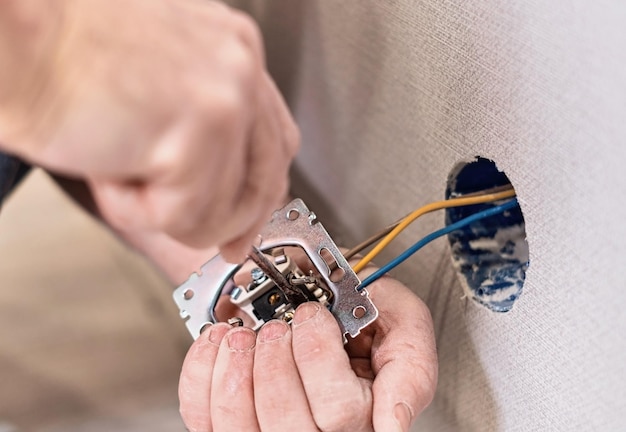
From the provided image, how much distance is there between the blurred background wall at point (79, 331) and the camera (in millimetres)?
790

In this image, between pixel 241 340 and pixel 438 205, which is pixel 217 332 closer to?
pixel 241 340

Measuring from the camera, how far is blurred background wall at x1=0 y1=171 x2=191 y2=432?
0.79 meters

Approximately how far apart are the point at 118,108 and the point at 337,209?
0.44m

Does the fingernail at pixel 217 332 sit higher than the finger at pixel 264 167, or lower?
lower

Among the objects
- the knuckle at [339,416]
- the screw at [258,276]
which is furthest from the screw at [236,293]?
the knuckle at [339,416]

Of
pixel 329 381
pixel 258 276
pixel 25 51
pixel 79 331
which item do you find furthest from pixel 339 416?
pixel 79 331

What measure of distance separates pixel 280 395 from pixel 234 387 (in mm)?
31

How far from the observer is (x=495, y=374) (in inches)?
16.6

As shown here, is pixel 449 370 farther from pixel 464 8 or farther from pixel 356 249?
pixel 464 8

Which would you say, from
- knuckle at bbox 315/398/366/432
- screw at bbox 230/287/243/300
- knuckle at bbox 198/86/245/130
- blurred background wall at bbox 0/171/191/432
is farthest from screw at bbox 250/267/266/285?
blurred background wall at bbox 0/171/191/432

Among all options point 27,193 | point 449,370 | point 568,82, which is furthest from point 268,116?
point 27,193

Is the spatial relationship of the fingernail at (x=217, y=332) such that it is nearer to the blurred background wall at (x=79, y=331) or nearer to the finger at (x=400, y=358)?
the finger at (x=400, y=358)

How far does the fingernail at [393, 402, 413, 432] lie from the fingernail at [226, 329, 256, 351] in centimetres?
10

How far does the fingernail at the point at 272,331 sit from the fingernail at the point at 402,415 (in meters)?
0.08
